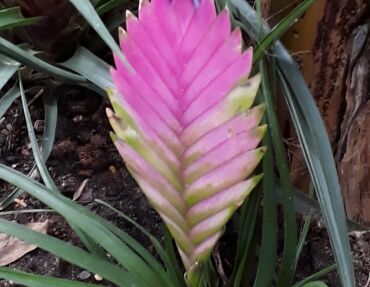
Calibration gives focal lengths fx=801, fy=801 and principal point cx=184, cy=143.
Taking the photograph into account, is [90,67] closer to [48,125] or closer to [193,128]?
[48,125]

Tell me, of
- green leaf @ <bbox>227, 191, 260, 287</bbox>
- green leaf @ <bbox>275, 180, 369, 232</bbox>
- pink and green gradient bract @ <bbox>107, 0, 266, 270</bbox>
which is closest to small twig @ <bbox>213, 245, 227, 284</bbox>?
green leaf @ <bbox>227, 191, 260, 287</bbox>

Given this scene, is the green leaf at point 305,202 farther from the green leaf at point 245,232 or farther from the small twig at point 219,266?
the small twig at point 219,266

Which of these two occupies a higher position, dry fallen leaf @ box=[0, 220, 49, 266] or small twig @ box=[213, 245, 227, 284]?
dry fallen leaf @ box=[0, 220, 49, 266]

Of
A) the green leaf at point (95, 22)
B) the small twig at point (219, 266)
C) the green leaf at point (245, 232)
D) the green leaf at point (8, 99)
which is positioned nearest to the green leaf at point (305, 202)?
the green leaf at point (245, 232)

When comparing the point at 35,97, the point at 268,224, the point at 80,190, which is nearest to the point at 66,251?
the point at 268,224

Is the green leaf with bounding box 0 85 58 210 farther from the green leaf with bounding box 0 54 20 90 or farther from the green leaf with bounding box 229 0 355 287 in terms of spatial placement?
the green leaf with bounding box 229 0 355 287

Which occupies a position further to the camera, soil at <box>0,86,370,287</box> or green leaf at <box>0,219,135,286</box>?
soil at <box>0,86,370,287</box>

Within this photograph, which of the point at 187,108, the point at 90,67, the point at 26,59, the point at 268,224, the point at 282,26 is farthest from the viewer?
the point at 90,67

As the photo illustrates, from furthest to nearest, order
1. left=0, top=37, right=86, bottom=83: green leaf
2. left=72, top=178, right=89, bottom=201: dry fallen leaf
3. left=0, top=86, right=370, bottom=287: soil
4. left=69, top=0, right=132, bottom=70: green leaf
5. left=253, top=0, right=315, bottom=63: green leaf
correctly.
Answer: left=72, top=178, right=89, bottom=201: dry fallen leaf
left=0, top=86, right=370, bottom=287: soil
left=0, top=37, right=86, bottom=83: green leaf
left=69, top=0, right=132, bottom=70: green leaf
left=253, top=0, right=315, bottom=63: green leaf
